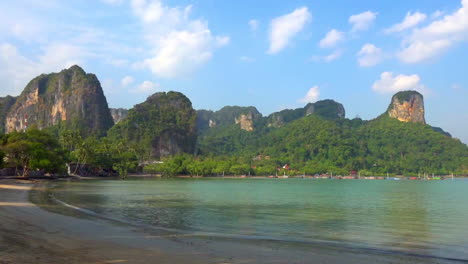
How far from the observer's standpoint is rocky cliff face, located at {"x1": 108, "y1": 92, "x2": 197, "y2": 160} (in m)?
176

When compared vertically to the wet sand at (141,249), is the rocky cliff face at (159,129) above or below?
above

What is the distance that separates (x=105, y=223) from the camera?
15516 millimetres

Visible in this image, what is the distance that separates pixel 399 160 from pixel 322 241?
608 ft

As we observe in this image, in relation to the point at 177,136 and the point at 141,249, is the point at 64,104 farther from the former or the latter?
the point at 141,249

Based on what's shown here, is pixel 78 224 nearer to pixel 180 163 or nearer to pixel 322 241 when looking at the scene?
pixel 322 241

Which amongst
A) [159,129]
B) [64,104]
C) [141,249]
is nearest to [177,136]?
[159,129]

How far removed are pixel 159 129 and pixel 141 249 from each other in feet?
574

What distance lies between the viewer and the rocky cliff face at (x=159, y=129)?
576 feet

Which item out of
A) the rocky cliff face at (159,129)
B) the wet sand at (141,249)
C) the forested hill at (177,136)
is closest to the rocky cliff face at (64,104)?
the forested hill at (177,136)

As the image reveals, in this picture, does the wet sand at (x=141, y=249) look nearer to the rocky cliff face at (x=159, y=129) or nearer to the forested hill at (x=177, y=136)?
the forested hill at (x=177, y=136)

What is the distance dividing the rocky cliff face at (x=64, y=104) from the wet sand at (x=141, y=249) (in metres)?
168

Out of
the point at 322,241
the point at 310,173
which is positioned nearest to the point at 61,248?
the point at 322,241

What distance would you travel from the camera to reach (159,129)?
597 ft

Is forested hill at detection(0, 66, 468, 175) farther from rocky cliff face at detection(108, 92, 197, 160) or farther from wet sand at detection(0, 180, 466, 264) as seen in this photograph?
wet sand at detection(0, 180, 466, 264)
